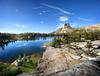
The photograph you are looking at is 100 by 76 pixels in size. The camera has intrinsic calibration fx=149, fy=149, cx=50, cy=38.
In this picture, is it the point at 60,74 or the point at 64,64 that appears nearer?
the point at 60,74

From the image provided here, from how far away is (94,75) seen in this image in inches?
254

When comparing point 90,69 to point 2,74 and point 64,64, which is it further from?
point 2,74

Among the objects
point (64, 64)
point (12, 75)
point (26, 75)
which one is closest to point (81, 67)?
point (26, 75)

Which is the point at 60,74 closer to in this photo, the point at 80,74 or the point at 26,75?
the point at 80,74

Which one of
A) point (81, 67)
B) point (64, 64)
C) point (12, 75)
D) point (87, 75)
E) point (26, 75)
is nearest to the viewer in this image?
point (87, 75)

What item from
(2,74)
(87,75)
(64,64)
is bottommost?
(2,74)

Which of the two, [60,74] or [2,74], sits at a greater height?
[60,74]

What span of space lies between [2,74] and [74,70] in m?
11.8

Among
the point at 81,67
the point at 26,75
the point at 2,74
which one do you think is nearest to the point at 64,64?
the point at 26,75

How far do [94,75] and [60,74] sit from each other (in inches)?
57.9

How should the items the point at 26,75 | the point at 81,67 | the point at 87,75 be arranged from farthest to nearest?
the point at 26,75 < the point at 81,67 < the point at 87,75

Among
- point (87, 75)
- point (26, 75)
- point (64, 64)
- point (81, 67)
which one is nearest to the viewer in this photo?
point (87, 75)

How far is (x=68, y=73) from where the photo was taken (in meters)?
6.43

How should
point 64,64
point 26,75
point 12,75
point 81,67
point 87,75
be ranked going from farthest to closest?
point 12,75 → point 64,64 → point 26,75 → point 81,67 → point 87,75
